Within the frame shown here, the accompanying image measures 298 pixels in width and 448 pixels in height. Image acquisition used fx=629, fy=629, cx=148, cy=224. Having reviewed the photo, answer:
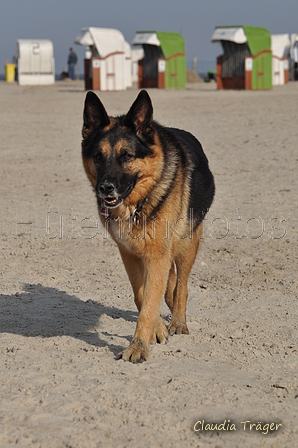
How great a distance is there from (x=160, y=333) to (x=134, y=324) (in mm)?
484

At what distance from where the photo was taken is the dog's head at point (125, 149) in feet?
14.5

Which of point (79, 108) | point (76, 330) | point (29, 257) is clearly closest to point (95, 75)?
point (79, 108)

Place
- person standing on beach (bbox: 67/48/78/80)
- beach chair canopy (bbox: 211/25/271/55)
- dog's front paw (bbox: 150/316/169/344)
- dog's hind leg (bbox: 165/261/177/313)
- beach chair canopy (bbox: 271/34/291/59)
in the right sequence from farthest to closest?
1. person standing on beach (bbox: 67/48/78/80)
2. beach chair canopy (bbox: 271/34/291/59)
3. beach chair canopy (bbox: 211/25/271/55)
4. dog's hind leg (bbox: 165/261/177/313)
5. dog's front paw (bbox: 150/316/169/344)

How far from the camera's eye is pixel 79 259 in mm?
6840

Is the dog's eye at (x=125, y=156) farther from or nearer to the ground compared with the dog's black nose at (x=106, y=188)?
farther from the ground

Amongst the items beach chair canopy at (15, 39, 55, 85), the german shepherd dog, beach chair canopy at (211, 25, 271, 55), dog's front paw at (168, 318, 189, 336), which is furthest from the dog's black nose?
beach chair canopy at (15, 39, 55, 85)

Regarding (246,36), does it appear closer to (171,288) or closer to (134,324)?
(171,288)

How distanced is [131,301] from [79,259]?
1.28 metres

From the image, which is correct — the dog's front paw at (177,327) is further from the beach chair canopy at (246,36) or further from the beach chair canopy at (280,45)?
the beach chair canopy at (280,45)

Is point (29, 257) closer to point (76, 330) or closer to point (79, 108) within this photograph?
point (76, 330)

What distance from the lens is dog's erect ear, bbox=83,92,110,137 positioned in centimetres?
452

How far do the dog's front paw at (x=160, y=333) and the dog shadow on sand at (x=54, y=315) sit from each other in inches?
8.3

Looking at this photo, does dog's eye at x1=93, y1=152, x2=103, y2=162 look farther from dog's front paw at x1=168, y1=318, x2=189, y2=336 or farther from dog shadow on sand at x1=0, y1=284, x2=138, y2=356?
dog's front paw at x1=168, y1=318, x2=189, y2=336

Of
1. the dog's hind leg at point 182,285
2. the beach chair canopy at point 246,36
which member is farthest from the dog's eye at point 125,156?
the beach chair canopy at point 246,36
